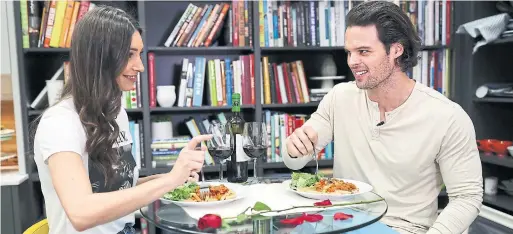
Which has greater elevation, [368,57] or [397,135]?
[368,57]

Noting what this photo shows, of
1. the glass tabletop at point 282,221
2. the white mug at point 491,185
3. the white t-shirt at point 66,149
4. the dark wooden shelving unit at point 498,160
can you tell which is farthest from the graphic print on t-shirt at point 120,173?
the white mug at point 491,185

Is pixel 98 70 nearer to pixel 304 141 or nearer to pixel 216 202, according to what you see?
pixel 216 202

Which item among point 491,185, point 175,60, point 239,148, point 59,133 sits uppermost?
point 175,60

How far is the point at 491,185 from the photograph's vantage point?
9.43ft

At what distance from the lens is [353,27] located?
5.51 ft

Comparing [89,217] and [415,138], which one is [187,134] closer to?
[415,138]

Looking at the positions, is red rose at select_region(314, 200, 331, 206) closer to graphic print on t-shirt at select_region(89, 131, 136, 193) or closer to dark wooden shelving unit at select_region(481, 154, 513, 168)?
graphic print on t-shirt at select_region(89, 131, 136, 193)

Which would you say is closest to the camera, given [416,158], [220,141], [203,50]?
[220,141]

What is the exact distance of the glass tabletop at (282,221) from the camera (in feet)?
3.52

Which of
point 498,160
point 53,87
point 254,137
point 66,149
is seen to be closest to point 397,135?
point 254,137

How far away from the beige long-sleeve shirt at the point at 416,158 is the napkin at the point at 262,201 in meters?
0.33

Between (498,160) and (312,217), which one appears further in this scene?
(498,160)

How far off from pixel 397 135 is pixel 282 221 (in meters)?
0.71

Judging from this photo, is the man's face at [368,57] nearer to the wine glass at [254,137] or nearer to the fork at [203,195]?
the wine glass at [254,137]
